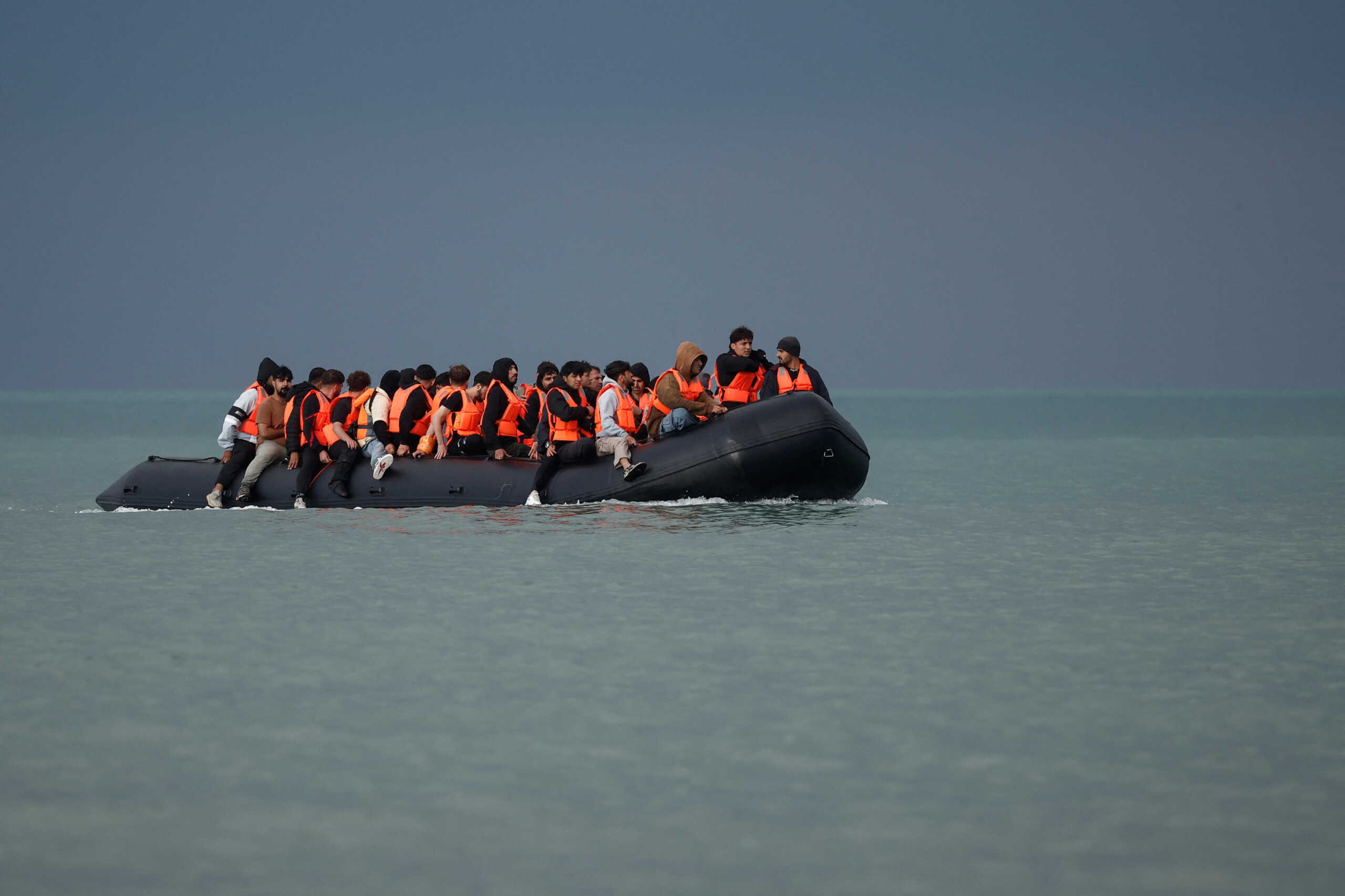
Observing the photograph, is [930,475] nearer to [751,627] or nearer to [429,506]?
[429,506]

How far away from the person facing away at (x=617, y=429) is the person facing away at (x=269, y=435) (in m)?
3.56

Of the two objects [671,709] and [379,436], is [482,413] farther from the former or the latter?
[671,709]

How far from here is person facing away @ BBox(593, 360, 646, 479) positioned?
15.3 metres

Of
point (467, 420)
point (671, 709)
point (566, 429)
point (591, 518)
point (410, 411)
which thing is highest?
point (410, 411)

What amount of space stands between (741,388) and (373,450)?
4.15 m

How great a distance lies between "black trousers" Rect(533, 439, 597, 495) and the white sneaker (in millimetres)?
1632

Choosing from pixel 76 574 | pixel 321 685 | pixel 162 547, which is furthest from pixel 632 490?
pixel 321 685

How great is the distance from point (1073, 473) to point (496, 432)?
12.4 metres

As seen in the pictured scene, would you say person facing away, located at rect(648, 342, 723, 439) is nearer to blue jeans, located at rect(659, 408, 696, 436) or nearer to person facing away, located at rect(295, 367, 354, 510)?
blue jeans, located at rect(659, 408, 696, 436)

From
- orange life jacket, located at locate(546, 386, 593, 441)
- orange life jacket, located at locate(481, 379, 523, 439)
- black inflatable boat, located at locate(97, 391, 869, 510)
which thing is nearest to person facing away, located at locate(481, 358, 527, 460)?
orange life jacket, located at locate(481, 379, 523, 439)

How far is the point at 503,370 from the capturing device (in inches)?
656

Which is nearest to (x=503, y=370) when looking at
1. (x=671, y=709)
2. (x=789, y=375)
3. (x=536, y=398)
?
(x=536, y=398)

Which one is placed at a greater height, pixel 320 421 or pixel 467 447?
pixel 320 421

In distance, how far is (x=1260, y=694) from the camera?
7.36 m
